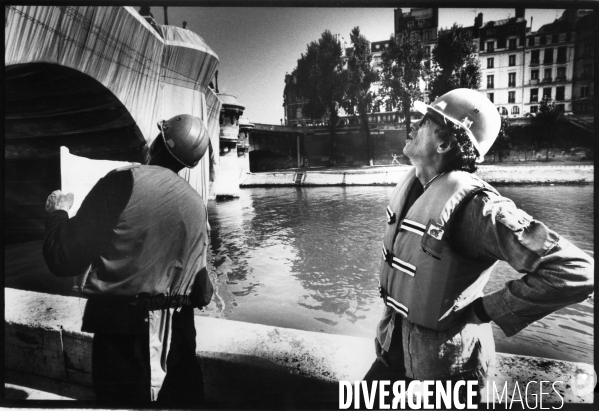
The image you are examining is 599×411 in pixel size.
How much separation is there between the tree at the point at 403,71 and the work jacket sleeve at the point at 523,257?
1.20m

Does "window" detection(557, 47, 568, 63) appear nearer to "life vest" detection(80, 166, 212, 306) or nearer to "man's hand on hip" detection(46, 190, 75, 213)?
"life vest" detection(80, 166, 212, 306)

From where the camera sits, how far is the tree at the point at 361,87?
10.2 feet

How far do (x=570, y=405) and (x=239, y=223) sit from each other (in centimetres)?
252

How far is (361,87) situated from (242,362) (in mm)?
2070

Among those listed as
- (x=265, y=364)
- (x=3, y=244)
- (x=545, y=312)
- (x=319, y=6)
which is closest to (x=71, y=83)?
(x=3, y=244)

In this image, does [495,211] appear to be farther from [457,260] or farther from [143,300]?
[143,300]

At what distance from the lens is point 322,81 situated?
10.5 feet

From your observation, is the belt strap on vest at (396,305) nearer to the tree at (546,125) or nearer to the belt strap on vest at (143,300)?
the belt strap on vest at (143,300)

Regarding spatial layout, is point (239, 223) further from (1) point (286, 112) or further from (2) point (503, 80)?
(2) point (503, 80)

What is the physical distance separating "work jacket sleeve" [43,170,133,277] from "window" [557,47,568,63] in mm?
2911

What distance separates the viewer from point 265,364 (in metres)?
2.46

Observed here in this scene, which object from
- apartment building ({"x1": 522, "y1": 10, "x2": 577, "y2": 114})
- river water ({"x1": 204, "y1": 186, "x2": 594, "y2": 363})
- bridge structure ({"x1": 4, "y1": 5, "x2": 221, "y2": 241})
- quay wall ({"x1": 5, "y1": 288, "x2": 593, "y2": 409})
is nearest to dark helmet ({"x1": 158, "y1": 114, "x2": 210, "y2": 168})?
bridge structure ({"x1": 4, "y1": 5, "x2": 221, "y2": 241})

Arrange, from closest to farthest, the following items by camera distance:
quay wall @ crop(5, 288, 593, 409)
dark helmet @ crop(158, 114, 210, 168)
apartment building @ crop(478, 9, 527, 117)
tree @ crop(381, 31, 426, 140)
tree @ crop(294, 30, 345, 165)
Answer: quay wall @ crop(5, 288, 593, 409) < dark helmet @ crop(158, 114, 210, 168) < apartment building @ crop(478, 9, 527, 117) < tree @ crop(381, 31, 426, 140) < tree @ crop(294, 30, 345, 165)

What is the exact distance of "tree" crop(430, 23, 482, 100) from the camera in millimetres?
2850
